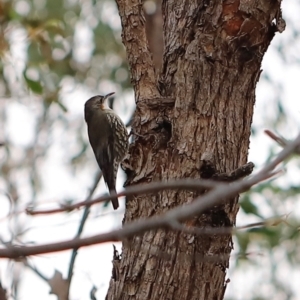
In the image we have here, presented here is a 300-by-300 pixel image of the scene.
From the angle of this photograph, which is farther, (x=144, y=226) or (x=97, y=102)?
(x=97, y=102)

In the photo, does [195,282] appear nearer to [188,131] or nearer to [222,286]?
[222,286]

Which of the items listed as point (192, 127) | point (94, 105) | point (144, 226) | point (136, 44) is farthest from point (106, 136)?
point (144, 226)

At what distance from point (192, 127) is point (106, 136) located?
8.04 ft

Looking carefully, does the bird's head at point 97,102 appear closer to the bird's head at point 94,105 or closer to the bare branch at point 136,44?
the bird's head at point 94,105

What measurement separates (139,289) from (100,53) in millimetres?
6052

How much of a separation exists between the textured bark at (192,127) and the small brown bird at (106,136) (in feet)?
5.54

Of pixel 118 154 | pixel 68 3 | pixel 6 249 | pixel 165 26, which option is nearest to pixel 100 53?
pixel 68 3

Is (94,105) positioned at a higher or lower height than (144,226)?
higher

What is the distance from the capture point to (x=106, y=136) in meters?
5.20

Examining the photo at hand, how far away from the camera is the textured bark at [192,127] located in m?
2.62

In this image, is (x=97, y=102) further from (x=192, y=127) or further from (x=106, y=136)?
(x=192, y=127)

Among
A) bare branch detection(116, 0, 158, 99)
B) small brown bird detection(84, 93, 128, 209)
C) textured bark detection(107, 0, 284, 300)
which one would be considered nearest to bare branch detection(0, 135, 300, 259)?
textured bark detection(107, 0, 284, 300)

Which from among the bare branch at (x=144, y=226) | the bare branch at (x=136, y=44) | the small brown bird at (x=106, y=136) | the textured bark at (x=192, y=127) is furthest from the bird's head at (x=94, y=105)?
the bare branch at (x=144, y=226)

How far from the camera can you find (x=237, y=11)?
2.88 metres
